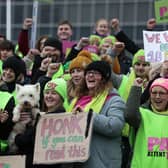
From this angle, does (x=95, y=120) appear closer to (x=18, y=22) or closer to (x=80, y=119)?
(x=80, y=119)

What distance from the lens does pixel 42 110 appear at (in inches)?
313

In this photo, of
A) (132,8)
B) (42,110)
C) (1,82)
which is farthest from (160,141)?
(132,8)

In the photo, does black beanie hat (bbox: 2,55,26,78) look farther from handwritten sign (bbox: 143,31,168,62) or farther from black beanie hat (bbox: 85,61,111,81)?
handwritten sign (bbox: 143,31,168,62)

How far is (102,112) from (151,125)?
0.49 meters

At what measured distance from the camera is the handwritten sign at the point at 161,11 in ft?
34.8

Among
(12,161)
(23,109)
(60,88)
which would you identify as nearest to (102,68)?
(60,88)

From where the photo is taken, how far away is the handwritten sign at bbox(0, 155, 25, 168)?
7.57m

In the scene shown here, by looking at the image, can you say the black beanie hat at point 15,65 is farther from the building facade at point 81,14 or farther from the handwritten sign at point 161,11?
the building facade at point 81,14

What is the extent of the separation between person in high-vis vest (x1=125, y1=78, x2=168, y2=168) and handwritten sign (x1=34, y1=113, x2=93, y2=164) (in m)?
0.44

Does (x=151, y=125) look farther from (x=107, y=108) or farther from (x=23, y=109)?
(x=23, y=109)

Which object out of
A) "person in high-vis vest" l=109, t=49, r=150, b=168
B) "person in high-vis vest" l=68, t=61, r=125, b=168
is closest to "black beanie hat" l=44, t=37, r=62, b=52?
"person in high-vis vest" l=109, t=49, r=150, b=168

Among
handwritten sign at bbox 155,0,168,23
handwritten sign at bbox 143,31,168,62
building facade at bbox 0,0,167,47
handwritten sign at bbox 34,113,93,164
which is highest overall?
building facade at bbox 0,0,167,47

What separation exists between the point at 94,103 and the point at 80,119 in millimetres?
207

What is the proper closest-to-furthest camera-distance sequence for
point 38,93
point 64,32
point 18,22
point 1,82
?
point 38,93 → point 1,82 → point 64,32 → point 18,22
